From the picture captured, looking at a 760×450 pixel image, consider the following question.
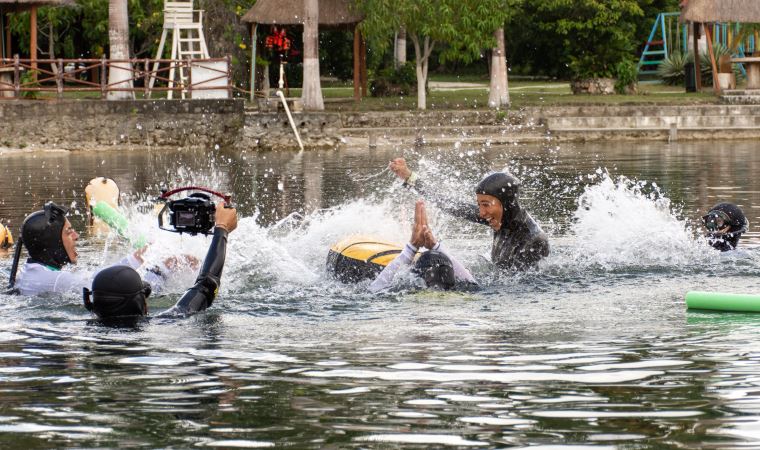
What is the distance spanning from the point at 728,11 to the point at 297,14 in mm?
11929

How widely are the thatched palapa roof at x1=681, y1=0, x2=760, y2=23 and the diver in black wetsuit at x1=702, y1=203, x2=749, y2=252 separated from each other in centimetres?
2608

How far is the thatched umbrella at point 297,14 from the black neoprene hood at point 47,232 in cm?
2611

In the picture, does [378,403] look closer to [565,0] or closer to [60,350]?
[60,350]

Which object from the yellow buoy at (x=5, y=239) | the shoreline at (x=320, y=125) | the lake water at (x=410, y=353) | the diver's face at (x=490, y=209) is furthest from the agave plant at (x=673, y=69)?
the diver's face at (x=490, y=209)

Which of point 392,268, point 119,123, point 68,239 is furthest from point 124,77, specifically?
point 392,268

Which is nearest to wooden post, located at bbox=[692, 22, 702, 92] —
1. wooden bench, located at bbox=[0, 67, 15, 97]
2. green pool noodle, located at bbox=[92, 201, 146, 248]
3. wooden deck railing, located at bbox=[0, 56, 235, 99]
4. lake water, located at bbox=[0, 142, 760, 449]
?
wooden deck railing, located at bbox=[0, 56, 235, 99]

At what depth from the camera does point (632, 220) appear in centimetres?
1345

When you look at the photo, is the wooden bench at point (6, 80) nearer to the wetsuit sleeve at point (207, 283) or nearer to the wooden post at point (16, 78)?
the wooden post at point (16, 78)

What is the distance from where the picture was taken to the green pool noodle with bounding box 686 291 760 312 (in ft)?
32.7

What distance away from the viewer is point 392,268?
1023cm

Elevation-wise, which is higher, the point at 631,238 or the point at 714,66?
the point at 714,66

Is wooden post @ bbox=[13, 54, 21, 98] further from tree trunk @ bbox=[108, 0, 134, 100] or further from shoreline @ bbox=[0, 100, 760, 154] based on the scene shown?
tree trunk @ bbox=[108, 0, 134, 100]

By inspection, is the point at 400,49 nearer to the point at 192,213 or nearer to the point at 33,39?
the point at 33,39

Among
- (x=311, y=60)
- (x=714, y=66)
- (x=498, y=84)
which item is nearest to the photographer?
(x=311, y=60)
